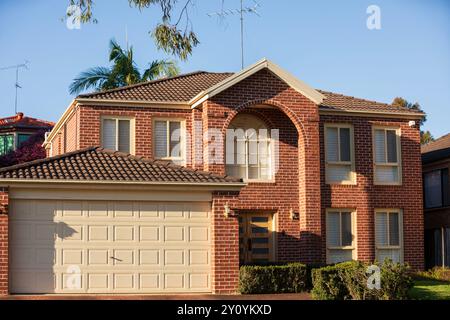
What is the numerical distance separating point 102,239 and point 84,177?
5.91 feet

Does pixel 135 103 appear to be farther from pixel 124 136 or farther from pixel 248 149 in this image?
pixel 248 149

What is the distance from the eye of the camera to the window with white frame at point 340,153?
32.1 m

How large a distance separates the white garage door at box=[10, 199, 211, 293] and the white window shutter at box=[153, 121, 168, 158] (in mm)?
5371

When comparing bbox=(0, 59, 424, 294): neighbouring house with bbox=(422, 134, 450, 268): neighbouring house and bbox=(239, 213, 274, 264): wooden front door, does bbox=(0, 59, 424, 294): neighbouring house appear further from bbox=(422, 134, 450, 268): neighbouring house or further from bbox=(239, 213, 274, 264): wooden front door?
bbox=(422, 134, 450, 268): neighbouring house

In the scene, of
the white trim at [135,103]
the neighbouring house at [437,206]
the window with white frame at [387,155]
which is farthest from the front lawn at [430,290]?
the white trim at [135,103]

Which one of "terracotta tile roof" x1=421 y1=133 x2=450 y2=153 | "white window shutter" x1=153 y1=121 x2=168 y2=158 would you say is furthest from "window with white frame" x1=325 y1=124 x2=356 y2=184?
"terracotta tile roof" x1=421 y1=133 x2=450 y2=153

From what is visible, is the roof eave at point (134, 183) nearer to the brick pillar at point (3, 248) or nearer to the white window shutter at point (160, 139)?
the brick pillar at point (3, 248)

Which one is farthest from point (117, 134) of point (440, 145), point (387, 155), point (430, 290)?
point (440, 145)

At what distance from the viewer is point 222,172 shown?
29594 mm

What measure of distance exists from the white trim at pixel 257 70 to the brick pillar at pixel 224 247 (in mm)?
5117

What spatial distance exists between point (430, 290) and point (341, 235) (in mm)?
5413

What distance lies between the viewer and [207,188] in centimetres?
2573

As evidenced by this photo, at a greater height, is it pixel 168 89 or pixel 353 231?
pixel 168 89
